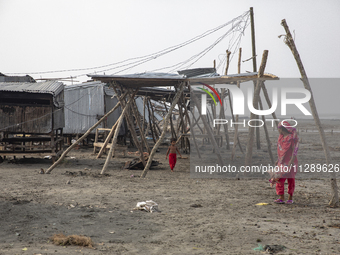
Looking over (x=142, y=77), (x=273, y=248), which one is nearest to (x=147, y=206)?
(x=273, y=248)

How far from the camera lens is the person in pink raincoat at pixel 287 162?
20.9 feet

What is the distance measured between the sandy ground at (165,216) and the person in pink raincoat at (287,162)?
36 centimetres

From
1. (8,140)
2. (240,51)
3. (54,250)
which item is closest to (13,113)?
(8,140)

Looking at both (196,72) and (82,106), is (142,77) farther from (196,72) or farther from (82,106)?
(82,106)

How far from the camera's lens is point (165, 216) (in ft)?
18.1

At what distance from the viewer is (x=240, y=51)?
16875 mm

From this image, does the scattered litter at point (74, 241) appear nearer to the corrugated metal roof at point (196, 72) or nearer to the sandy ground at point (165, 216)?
the sandy ground at point (165, 216)

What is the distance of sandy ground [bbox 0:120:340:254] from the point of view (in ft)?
13.7

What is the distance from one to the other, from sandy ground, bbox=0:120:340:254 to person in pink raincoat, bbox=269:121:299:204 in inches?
14.3

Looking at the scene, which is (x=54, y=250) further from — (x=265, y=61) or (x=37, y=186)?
(x=265, y=61)

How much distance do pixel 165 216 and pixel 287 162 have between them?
2734mm

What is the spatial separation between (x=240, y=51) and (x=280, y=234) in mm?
13600

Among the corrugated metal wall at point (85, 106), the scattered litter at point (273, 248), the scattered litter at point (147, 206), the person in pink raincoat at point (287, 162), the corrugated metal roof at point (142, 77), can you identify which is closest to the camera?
the scattered litter at point (273, 248)

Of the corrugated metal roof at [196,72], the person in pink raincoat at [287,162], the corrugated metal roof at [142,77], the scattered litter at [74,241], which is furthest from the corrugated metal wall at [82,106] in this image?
the scattered litter at [74,241]
